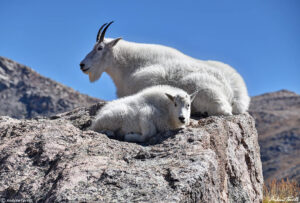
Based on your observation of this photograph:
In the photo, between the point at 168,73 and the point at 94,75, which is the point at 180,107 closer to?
the point at 168,73

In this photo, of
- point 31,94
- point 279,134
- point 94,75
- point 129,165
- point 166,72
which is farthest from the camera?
point 279,134

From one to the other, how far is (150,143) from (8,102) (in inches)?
1551

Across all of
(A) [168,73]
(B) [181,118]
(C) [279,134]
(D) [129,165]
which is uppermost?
(C) [279,134]

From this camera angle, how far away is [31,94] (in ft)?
146

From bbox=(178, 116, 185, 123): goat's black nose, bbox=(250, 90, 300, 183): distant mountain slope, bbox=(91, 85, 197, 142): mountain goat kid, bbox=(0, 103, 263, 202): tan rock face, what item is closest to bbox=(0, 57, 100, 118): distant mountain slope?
bbox=(250, 90, 300, 183): distant mountain slope

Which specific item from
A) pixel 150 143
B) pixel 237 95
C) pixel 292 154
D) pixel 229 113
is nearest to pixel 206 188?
pixel 150 143

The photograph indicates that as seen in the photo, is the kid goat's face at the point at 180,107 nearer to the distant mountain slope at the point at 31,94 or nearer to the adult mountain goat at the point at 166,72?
the adult mountain goat at the point at 166,72

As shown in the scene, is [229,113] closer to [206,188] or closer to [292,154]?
[206,188]

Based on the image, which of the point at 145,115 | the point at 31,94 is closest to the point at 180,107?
the point at 145,115

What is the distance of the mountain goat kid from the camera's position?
6844 mm

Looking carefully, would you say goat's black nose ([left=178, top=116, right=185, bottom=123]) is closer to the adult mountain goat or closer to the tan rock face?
the tan rock face

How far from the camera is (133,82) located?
886 cm

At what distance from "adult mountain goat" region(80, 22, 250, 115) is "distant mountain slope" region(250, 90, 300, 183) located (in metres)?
40.1

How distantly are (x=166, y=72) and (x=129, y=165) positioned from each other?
12.3 ft
